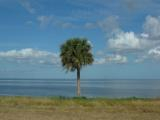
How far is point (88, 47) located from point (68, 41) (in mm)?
3111

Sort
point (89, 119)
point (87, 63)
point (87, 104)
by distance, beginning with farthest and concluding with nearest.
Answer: point (87, 63) < point (87, 104) < point (89, 119)

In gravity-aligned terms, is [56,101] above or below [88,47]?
below

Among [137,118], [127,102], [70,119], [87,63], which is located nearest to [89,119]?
[70,119]

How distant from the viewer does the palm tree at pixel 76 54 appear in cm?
5606

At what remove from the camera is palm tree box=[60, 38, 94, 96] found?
2207 inches

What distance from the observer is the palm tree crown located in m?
56.1

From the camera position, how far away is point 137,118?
1013 inches

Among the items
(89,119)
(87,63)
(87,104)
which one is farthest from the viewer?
(87,63)

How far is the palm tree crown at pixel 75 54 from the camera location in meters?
56.1

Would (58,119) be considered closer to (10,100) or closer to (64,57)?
(10,100)

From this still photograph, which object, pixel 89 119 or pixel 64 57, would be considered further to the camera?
pixel 64 57

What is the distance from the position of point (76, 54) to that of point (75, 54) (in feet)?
0.49

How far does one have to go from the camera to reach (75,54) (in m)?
56.2

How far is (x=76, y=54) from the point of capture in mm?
56156
